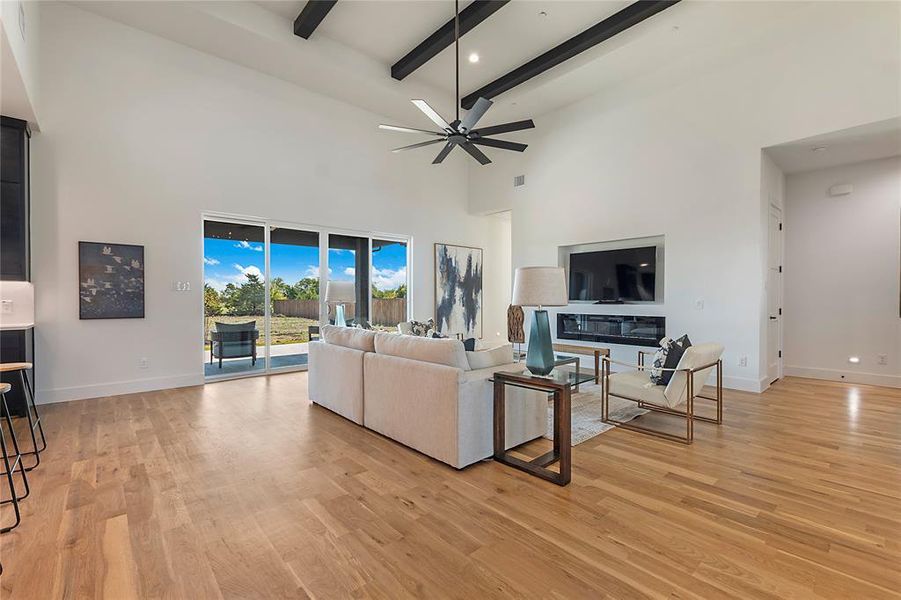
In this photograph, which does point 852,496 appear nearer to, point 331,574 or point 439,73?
point 331,574

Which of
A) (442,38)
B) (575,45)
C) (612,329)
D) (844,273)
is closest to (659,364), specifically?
(612,329)

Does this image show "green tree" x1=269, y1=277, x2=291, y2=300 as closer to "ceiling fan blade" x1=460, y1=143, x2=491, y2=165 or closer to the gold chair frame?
"ceiling fan blade" x1=460, y1=143, x2=491, y2=165

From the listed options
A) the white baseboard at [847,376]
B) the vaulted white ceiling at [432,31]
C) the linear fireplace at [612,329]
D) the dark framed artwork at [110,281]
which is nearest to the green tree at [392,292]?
the linear fireplace at [612,329]

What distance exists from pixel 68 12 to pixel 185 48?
1.10 m

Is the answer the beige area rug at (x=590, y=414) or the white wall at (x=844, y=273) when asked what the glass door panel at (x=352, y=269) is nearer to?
the beige area rug at (x=590, y=414)

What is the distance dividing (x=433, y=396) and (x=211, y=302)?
4.23 meters

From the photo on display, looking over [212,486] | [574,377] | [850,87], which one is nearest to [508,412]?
[574,377]

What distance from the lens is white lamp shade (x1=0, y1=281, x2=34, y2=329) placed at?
9.92 feet

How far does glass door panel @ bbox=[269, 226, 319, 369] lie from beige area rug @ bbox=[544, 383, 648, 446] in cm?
388

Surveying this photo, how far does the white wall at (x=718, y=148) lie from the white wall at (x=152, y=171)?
387cm

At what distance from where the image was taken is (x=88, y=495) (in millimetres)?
2391

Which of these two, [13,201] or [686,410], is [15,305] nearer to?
[13,201]

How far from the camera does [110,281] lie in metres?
4.73

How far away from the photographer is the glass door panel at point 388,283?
24.0 feet
